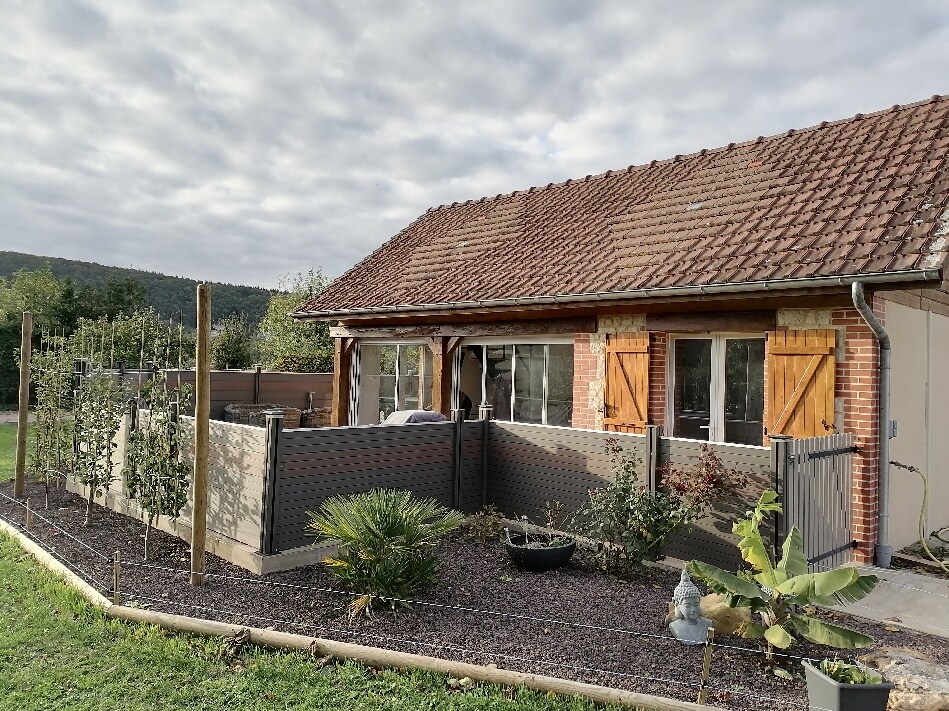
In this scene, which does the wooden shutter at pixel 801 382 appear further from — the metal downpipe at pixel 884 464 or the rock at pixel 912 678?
the rock at pixel 912 678

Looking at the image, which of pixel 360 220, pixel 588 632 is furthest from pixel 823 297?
pixel 360 220

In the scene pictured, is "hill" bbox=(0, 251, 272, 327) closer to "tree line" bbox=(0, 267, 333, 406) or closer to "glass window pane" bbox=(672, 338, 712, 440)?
"tree line" bbox=(0, 267, 333, 406)

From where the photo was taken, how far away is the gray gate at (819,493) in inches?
221

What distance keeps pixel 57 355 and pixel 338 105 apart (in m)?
6.21

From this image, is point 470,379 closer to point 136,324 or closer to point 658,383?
point 658,383

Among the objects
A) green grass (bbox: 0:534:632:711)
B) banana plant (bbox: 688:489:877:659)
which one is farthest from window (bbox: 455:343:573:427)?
green grass (bbox: 0:534:632:711)

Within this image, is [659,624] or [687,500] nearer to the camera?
[659,624]

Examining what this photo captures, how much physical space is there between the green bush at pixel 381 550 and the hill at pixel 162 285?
1341 inches

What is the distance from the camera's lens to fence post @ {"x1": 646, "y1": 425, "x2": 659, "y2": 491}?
→ 6543 mm

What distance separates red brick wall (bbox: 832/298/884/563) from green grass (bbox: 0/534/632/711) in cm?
435

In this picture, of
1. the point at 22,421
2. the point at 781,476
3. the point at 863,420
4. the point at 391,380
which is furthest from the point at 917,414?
the point at 22,421

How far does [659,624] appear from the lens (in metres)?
4.94

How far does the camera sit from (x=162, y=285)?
42.7 meters

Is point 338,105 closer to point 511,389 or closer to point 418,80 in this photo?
point 418,80
